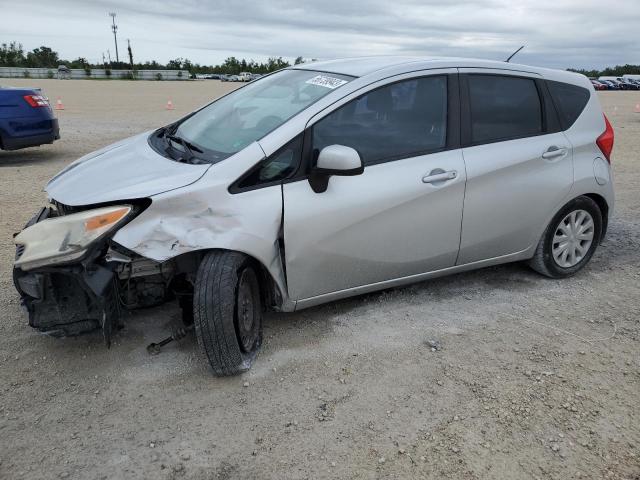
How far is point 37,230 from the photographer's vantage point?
2.92 m

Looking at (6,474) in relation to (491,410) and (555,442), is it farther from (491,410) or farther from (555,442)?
(555,442)

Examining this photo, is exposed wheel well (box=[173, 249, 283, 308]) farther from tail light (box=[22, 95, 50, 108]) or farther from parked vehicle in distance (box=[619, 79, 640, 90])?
parked vehicle in distance (box=[619, 79, 640, 90])

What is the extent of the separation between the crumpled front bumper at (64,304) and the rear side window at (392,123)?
141 cm

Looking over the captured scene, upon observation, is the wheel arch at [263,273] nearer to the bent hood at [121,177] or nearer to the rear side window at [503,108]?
the bent hood at [121,177]

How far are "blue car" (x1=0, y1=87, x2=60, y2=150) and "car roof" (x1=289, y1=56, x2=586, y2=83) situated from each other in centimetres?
603

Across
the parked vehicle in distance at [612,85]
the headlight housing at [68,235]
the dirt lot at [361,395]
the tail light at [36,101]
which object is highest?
the tail light at [36,101]

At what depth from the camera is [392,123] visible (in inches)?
136

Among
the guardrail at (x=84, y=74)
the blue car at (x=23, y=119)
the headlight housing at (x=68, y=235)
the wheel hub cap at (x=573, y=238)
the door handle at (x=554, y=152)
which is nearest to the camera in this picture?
the headlight housing at (x=68, y=235)

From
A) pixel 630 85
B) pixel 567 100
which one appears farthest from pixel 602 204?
pixel 630 85

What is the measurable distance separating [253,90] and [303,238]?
1489mm

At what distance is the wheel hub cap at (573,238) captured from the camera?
4188 mm

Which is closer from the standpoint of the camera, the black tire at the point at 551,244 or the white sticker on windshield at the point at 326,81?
the white sticker on windshield at the point at 326,81

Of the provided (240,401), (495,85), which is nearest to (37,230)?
(240,401)

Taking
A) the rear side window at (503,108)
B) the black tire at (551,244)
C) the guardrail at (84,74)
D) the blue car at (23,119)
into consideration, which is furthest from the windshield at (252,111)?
the guardrail at (84,74)
